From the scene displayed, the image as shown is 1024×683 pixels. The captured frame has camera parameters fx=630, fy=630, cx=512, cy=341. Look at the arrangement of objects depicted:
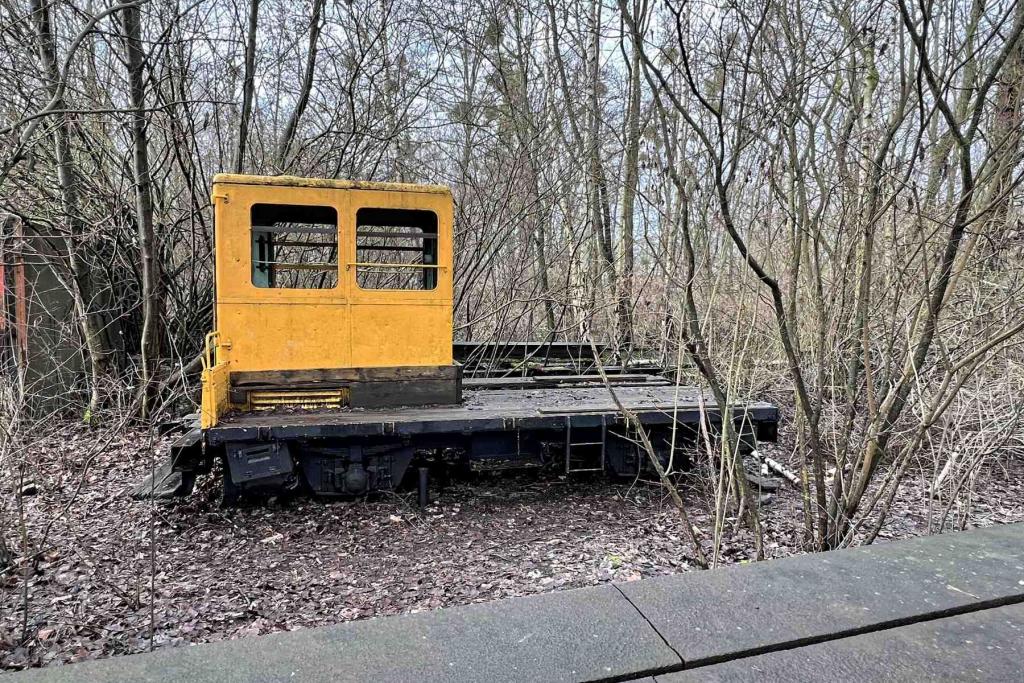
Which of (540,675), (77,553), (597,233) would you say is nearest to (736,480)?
(540,675)

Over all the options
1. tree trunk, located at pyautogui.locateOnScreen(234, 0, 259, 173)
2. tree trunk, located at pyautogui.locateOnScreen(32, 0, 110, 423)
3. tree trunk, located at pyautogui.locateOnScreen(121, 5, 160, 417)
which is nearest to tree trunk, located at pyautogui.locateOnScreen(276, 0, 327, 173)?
tree trunk, located at pyautogui.locateOnScreen(234, 0, 259, 173)

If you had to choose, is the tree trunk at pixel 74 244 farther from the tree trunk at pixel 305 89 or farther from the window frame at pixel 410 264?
the window frame at pixel 410 264

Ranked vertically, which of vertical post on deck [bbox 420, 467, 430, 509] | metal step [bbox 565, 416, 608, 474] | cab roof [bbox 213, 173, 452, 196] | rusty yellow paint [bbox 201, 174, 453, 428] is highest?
cab roof [bbox 213, 173, 452, 196]

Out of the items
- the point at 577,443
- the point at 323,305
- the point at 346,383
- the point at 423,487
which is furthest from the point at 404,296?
the point at 577,443

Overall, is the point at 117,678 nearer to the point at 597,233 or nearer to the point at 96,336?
the point at 96,336

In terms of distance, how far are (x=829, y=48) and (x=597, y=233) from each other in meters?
6.05

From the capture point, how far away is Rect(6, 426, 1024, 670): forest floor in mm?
3463

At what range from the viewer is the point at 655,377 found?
25.4ft

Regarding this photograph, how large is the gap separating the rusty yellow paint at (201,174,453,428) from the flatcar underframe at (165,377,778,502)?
0.44 m

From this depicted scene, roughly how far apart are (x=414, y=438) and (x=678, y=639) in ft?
12.6

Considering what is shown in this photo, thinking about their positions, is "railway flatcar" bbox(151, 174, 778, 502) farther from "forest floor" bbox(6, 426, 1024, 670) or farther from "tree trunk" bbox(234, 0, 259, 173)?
"tree trunk" bbox(234, 0, 259, 173)

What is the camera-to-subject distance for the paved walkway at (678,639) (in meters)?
1.60

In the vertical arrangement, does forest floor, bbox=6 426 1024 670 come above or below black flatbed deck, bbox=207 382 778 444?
below

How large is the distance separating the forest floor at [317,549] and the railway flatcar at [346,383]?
35 cm
